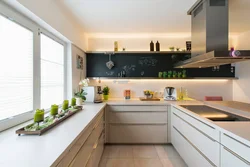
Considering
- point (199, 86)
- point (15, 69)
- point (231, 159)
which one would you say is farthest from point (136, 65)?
point (231, 159)

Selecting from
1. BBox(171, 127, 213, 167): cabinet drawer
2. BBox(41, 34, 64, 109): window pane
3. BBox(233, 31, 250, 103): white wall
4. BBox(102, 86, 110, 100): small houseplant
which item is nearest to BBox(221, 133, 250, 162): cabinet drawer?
BBox(171, 127, 213, 167): cabinet drawer

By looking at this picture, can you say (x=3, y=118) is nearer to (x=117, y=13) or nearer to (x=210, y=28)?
(x=117, y=13)

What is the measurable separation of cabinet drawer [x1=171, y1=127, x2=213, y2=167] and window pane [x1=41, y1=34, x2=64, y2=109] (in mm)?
2030

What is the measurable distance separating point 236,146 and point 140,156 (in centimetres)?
193

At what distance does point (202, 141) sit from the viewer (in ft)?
6.61

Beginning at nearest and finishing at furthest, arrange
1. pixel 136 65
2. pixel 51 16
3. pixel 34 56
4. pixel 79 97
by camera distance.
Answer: pixel 34 56
pixel 51 16
pixel 79 97
pixel 136 65

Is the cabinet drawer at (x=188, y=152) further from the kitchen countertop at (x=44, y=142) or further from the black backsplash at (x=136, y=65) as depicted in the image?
the black backsplash at (x=136, y=65)

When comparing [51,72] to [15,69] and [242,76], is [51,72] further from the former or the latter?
[242,76]

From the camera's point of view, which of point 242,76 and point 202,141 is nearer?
point 202,141

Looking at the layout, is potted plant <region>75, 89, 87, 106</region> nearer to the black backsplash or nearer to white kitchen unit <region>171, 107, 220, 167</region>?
the black backsplash

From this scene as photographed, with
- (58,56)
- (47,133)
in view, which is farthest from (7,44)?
(58,56)

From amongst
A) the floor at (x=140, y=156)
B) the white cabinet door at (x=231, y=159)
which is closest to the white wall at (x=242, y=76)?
the floor at (x=140, y=156)

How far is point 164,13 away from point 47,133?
240 cm

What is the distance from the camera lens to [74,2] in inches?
96.1
